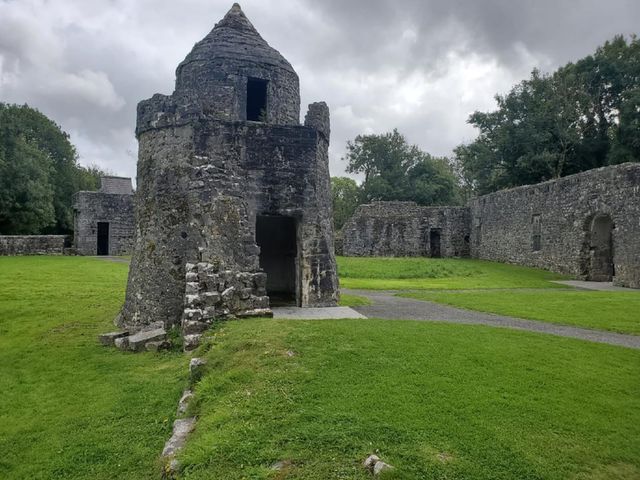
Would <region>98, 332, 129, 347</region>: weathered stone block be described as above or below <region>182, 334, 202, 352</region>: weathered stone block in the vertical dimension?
below

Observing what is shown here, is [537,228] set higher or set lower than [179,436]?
higher

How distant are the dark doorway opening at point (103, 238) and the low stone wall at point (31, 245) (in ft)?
10.8

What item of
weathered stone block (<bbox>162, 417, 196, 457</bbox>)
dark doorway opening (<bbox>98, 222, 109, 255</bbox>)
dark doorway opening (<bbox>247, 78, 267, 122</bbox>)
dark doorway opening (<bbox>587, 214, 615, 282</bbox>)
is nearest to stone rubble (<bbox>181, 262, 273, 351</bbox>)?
weathered stone block (<bbox>162, 417, 196, 457</bbox>)

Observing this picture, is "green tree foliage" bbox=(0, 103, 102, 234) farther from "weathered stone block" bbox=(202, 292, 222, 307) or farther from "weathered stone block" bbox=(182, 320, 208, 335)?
"weathered stone block" bbox=(182, 320, 208, 335)

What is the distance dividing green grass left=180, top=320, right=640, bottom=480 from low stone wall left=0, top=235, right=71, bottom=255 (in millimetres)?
26238

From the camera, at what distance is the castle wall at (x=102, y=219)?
32.9 metres

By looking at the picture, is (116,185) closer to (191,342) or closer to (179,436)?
(191,342)

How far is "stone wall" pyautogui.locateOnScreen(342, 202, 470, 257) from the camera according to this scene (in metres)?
34.0

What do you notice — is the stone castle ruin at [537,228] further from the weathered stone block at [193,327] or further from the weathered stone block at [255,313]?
the weathered stone block at [193,327]

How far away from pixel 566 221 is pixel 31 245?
95.4ft

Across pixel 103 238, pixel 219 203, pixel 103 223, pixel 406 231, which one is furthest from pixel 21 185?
pixel 219 203

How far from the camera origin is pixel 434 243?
35.0 metres

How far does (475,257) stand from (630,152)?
1094 cm

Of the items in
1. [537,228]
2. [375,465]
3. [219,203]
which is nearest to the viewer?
[375,465]
